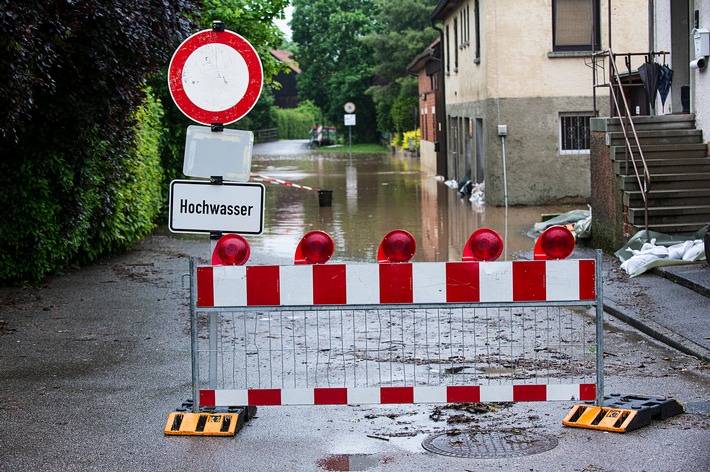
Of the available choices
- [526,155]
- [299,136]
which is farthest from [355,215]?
[299,136]

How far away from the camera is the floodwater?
17734 mm

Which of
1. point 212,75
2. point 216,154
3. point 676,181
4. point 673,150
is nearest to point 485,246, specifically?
point 216,154

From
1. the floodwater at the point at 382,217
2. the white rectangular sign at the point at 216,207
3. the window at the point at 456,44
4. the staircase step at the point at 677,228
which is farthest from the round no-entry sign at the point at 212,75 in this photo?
the window at the point at 456,44

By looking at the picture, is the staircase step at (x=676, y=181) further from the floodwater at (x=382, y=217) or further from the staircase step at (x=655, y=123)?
the floodwater at (x=382, y=217)

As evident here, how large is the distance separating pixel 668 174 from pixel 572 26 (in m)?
11.4

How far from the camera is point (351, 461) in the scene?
5941 millimetres

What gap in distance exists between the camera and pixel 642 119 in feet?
53.3

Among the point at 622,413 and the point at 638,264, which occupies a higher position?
the point at 638,264

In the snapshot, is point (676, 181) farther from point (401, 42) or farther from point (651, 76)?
point (401, 42)

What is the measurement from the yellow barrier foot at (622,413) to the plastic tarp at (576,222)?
10.3m

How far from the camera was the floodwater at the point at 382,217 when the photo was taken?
1773 centimetres

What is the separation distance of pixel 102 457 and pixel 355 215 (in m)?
17.8

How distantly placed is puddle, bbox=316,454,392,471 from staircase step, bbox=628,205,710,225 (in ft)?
30.4

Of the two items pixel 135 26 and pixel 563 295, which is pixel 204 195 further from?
pixel 135 26
